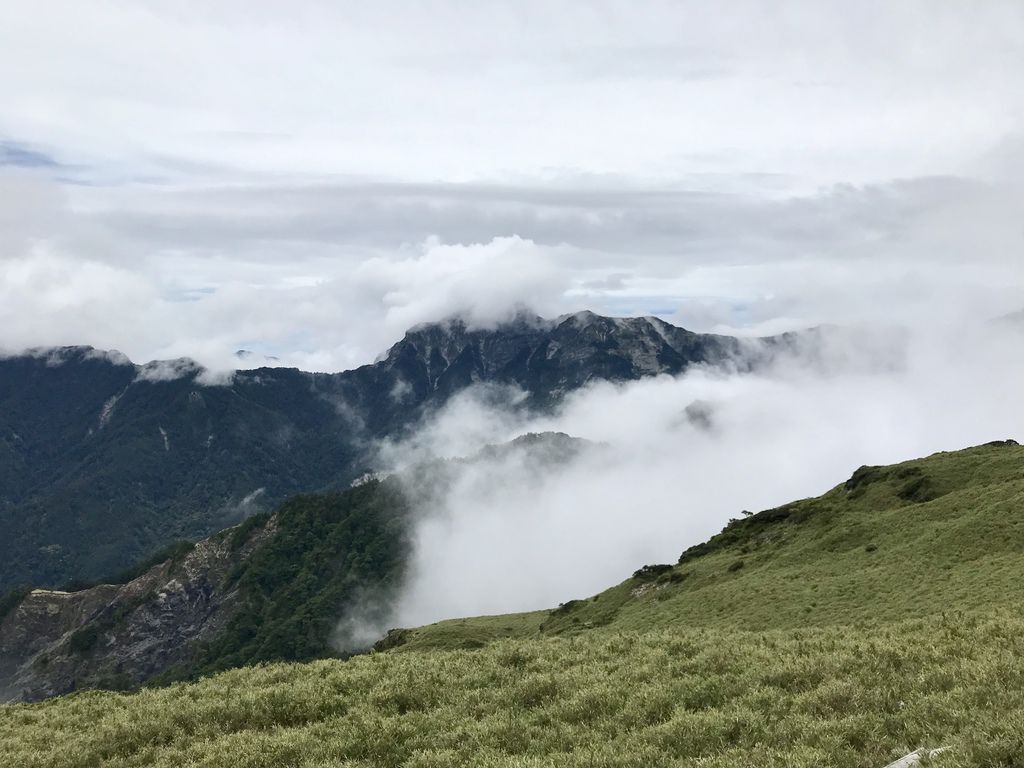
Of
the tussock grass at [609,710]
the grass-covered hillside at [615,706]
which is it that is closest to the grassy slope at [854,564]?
the grass-covered hillside at [615,706]

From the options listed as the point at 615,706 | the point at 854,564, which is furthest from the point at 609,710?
the point at 854,564

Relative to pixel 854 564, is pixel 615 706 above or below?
above

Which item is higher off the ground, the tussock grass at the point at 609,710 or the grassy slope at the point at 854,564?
the tussock grass at the point at 609,710

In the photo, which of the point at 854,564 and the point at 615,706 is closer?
the point at 615,706

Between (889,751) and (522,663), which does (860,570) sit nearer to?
(522,663)

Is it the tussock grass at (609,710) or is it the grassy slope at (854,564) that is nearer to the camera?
the tussock grass at (609,710)

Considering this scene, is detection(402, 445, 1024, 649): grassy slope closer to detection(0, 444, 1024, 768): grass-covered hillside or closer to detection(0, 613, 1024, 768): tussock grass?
detection(0, 444, 1024, 768): grass-covered hillside

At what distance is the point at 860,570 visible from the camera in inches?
2378

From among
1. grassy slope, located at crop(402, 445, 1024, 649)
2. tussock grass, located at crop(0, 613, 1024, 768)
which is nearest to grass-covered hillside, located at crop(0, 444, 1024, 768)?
tussock grass, located at crop(0, 613, 1024, 768)

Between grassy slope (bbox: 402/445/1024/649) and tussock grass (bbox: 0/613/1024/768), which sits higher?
tussock grass (bbox: 0/613/1024/768)

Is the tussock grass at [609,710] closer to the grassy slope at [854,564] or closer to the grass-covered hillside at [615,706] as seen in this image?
the grass-covered hillside at [615,706]

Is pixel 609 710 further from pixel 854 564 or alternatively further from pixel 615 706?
pixel 854 564

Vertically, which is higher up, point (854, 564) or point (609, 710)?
point (609, 710)

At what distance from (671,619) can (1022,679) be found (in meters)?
50.4
